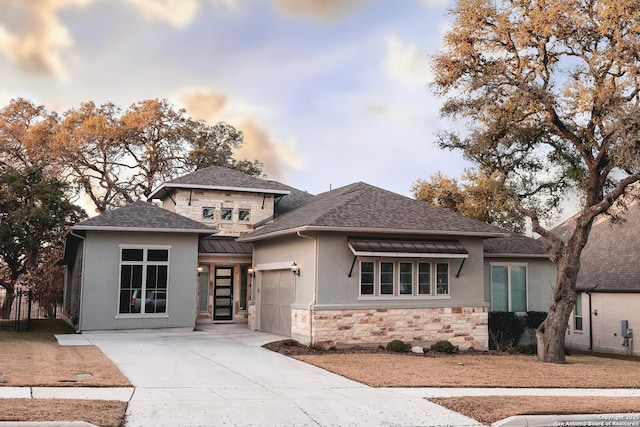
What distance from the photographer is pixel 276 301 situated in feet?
65.1

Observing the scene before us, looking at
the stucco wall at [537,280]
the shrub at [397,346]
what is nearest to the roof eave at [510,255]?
the stucco wall at [537,280]

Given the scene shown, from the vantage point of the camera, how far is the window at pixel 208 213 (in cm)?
2433

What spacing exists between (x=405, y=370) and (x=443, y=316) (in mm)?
5608

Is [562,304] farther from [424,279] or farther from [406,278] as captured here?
[406,278]

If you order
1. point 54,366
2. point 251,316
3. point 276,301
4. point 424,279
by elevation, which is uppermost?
point 424,279

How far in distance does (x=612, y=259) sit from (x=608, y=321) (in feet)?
10.7

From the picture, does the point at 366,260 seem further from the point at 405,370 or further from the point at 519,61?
the point at 519,61

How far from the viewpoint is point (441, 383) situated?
11.6 m

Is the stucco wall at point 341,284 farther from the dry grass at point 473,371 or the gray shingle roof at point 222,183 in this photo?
the gray shingle roof at point 222,183

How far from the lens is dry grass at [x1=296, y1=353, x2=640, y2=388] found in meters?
12.0

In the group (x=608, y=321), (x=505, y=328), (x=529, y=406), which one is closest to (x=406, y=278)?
(x=505, y=328)


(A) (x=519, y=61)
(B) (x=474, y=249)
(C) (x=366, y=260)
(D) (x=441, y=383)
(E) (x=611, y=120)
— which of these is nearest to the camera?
(D) (x=441, y=383)

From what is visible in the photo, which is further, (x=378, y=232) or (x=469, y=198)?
(x=469, y=198)

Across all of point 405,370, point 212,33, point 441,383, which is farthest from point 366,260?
point 212,33
